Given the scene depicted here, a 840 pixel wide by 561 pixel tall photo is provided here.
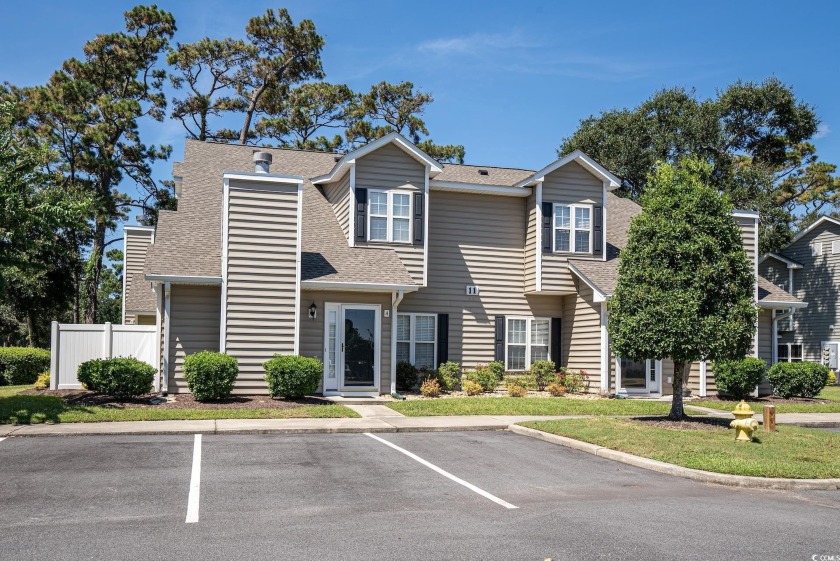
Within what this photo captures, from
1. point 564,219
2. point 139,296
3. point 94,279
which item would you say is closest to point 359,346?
point 564,219

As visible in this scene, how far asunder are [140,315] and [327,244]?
818cm

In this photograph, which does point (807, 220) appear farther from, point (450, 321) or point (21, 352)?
point (21, 352)

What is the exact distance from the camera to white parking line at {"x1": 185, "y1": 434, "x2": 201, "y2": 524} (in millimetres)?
7731

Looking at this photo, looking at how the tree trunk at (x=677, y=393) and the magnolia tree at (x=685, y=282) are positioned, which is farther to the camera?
the tree trunk at (x=677, y=393)

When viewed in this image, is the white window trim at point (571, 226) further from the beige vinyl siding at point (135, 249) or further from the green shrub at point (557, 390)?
the beige vinyl siding at point (135, 249)

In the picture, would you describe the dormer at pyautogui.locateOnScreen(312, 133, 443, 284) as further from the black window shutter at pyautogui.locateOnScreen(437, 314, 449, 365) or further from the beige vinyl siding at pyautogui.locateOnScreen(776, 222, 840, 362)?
the beige vinyl siding at pyautogui.locateOnScreen(776, 222, 840, 362)

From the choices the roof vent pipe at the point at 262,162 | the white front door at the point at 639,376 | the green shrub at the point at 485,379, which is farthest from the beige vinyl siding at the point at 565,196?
the roof vent pipe at the point at 262,162

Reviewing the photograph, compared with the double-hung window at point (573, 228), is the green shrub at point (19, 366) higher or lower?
lower

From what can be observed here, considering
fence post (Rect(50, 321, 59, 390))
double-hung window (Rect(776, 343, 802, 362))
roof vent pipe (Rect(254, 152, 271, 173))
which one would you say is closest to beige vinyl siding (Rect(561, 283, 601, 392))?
roof vent pipe (Rect(254, 152, 271, 173))

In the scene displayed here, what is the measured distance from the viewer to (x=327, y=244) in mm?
21312

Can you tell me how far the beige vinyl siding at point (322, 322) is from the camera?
19.8 m

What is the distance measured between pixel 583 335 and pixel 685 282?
7.81 metres

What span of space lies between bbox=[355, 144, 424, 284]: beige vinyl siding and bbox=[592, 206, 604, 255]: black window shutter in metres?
5.38

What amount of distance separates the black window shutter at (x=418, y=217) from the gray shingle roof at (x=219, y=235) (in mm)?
881
